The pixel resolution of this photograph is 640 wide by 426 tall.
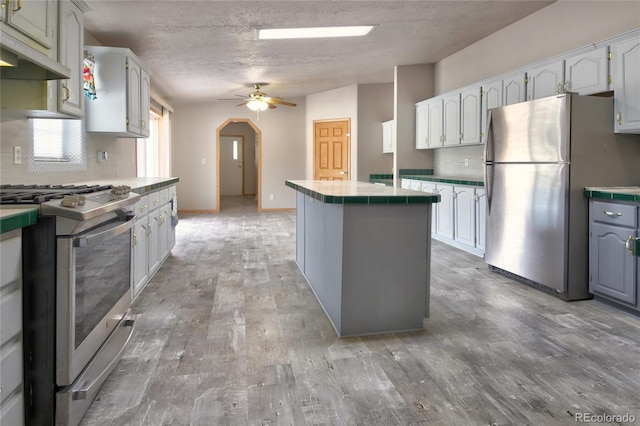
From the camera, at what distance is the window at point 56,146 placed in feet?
10.2

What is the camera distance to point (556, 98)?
3.35 metres

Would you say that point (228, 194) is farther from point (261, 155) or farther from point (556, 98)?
point (556, 98)

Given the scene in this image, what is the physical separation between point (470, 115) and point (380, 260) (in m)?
3.44

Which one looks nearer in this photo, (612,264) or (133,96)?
(612,264)

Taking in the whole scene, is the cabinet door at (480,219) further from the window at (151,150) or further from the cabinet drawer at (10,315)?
the window at (151,150)

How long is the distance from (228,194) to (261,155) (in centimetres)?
510

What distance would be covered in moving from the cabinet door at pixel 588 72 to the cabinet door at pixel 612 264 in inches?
43.9

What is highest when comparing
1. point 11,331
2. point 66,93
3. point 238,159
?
point 238,159

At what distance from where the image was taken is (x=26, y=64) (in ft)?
7.41

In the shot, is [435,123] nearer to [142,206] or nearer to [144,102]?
[144,102]

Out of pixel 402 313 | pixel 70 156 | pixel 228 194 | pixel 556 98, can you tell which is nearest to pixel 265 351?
pixel 402 313

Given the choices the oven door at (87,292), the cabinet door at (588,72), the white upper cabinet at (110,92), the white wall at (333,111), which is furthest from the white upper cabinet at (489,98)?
the oven door at (87,292)

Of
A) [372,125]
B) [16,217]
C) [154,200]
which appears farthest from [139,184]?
[372,125]

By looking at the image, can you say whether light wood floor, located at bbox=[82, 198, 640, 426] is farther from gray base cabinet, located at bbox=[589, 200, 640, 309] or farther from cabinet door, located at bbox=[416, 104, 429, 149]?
cabinet door, located at bbox=[416, 104, 429, 149]
